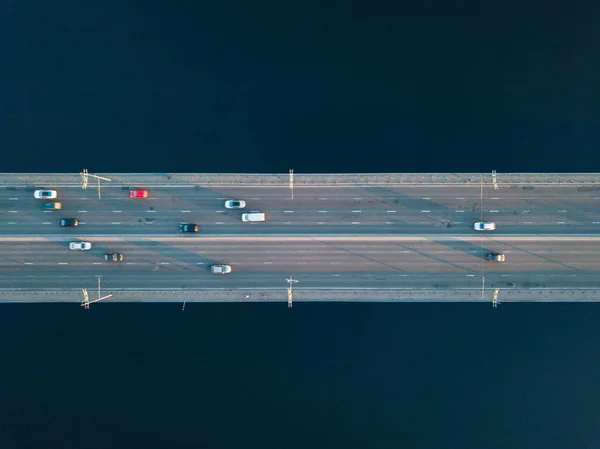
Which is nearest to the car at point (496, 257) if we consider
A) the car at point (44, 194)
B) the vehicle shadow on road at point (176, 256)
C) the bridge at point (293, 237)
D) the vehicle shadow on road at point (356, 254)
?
the bridge at point (293, 237)

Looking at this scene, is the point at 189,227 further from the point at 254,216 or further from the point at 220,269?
the point at 254,216

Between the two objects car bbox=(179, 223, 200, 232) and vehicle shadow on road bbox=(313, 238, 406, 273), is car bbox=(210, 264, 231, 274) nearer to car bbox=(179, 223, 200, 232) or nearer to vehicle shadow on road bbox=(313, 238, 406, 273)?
car bbox=(179, 223, 200, 232)

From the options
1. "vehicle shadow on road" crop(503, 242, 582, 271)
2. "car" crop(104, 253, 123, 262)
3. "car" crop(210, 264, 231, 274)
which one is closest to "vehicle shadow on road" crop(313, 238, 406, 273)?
"car" crop(210, 264, 231, 274)

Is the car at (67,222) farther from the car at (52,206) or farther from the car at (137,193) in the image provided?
the car at (137,193)

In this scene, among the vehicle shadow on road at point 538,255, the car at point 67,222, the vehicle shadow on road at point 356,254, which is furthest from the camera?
the vehicle shadow on road at point 356,254
